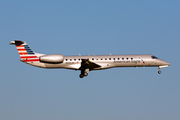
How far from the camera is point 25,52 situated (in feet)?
126

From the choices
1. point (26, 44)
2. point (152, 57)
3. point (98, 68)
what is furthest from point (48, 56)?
point (152, 57)

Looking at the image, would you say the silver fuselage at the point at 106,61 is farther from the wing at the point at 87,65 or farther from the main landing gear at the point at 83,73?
the main landing gear at the point at 83,73

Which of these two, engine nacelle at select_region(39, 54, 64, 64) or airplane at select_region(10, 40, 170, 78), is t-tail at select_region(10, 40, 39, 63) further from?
engine nacelle at select_region(39, 54, 64, 64)

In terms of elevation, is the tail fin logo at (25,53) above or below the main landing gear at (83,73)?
above

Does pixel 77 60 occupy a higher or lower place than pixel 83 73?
higher

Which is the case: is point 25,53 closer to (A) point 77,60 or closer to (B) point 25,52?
(B) point 25,52

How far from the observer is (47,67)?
38.0m

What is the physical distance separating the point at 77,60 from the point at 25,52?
7.52 metres

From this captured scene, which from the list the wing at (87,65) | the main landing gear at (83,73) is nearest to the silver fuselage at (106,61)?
the wing at (87,65)

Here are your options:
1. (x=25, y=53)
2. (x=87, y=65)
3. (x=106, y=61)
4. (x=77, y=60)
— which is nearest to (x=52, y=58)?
(x=77, y=60)

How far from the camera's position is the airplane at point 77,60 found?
37219mm

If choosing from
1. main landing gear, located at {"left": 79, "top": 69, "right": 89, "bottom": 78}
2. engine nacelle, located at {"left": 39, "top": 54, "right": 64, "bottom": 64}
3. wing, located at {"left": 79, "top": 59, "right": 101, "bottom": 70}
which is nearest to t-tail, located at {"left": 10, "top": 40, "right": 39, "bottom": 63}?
engine nacelle, located at {"left": 39, "top": 54, "right": 64, "bottom": 64}

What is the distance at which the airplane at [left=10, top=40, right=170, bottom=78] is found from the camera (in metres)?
37.2

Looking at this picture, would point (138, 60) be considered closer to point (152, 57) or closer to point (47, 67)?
point (152, 57)
